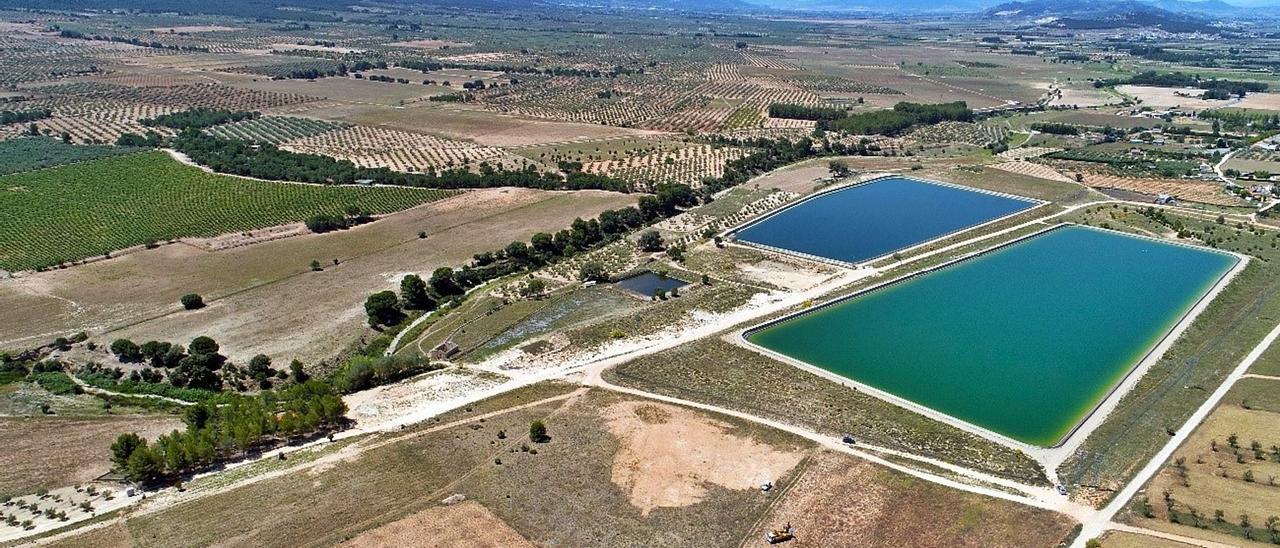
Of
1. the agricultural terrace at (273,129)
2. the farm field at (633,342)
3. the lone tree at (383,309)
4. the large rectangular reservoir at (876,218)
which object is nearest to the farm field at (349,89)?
the agricultural terrace at (273,129)

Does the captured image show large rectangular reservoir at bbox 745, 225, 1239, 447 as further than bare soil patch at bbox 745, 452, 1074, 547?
Yes

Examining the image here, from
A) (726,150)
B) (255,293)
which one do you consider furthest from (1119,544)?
(726,150)

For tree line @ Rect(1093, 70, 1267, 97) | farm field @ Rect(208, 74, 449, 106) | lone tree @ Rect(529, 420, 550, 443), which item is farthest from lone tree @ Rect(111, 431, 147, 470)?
tree line @ Rect(1093, 70, 1267, 97)

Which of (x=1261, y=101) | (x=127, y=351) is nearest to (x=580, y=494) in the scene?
(x=127, y=351)

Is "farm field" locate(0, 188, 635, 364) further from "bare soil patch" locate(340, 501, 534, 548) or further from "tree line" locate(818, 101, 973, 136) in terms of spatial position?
"tree line" locate(818, 101, 973, 136)

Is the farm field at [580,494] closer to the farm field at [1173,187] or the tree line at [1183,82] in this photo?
the farm field at [1173,187]
